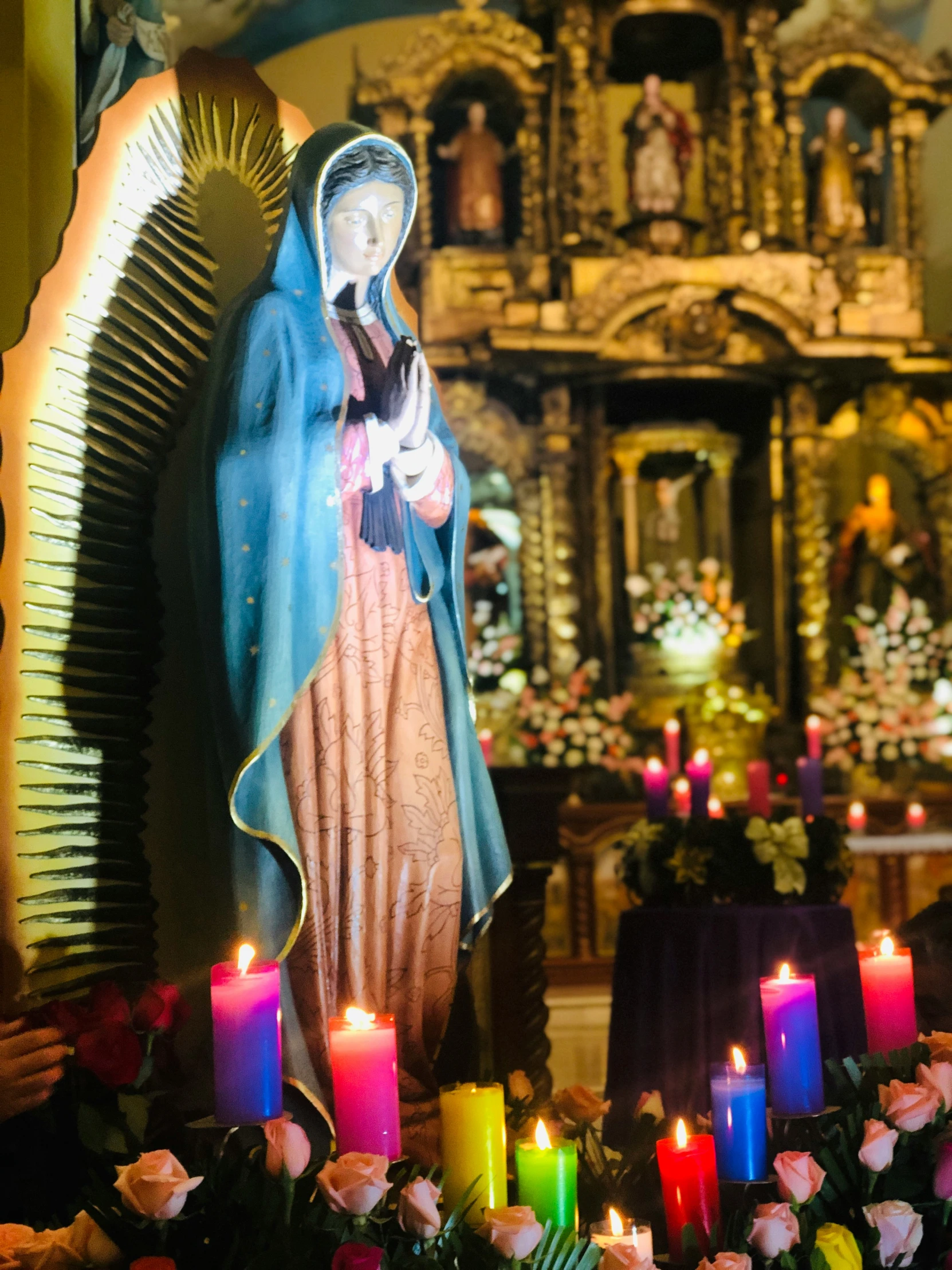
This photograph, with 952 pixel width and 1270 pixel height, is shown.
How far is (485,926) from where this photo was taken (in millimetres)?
2449

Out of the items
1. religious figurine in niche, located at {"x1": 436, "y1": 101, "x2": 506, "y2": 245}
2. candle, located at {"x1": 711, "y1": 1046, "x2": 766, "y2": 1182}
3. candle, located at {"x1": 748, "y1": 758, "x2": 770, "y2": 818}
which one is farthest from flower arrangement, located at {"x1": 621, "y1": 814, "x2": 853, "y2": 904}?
religious figurine in niche, located at {"x1": 436, "y1": 101, "x2": 506, "y2": 245}

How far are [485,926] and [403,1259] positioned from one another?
1050 millimetres

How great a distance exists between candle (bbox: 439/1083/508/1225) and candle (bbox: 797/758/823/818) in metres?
2.51

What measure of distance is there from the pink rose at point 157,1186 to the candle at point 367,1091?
0.67ft

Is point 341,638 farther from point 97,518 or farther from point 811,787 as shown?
point 811,787

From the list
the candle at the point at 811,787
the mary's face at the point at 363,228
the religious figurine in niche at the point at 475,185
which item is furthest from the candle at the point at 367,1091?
the religious figurine in niche at the point at 475,185

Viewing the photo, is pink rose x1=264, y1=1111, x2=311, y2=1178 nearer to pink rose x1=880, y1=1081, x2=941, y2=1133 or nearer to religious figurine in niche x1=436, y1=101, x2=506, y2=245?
pink rose x1=880, y1=1081, x2=941, y2=1133

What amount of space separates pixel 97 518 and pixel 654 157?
19.3 ft

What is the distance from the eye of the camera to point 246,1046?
1.52 metres

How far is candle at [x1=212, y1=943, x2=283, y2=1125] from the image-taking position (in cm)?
151

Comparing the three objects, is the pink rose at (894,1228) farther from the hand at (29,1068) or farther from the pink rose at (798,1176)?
the hand at (29,1068)

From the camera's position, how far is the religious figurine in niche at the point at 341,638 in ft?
7.14

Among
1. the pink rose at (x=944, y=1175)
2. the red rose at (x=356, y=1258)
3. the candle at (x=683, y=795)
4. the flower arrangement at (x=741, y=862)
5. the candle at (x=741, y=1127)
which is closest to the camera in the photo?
the red rose at (x=356, y=1258)

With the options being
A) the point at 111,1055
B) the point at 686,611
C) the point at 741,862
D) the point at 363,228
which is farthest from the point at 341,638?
the point at 686,611
